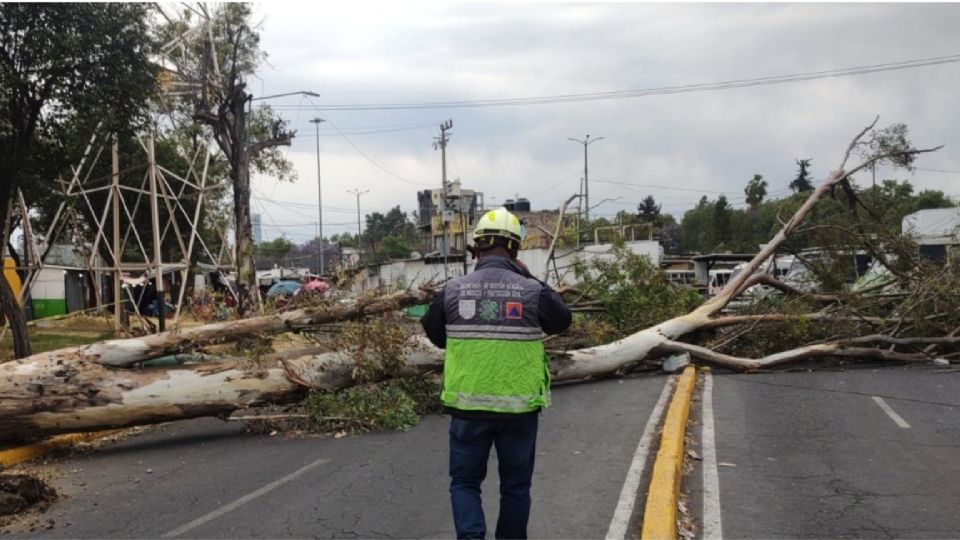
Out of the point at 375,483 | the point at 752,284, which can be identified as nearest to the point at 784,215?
the point at 752,284

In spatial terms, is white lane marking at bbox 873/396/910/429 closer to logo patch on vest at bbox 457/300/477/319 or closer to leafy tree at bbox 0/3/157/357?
logo patch on vest at bbox 457/300/477/319

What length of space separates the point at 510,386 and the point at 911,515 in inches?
124

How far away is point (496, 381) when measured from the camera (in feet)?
11.7

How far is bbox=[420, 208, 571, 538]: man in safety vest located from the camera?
3.56 meters

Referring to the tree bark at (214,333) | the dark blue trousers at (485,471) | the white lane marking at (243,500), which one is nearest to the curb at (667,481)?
the dark blue trousers at (485,471)

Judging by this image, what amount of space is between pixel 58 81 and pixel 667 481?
12026 millimetres

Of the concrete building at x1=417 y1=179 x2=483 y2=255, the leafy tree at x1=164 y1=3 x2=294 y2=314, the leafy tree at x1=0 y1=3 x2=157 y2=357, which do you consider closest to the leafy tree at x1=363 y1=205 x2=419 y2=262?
the concrete building at x1=417 y1=179 x2=483 y2=255

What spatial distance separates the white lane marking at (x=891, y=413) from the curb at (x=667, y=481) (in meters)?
2.15

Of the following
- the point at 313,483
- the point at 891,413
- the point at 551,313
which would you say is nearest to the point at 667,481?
the point at 551,313

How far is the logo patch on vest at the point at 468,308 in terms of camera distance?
3629 millimetres

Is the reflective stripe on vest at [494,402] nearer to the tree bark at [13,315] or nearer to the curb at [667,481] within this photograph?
the curb at [667,481]

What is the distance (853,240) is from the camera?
1363cm

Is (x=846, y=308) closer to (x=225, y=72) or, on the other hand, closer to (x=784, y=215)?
(x=784, y=215)

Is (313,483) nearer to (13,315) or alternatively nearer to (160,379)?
(160,379)
